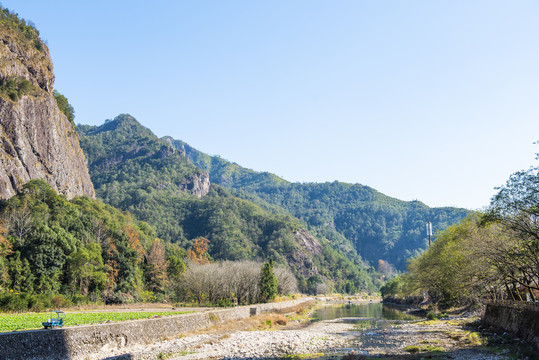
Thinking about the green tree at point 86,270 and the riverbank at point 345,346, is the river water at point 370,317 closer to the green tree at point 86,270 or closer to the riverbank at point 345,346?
the riverbank at point 345,346

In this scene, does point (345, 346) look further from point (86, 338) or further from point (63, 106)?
point (63, 106)

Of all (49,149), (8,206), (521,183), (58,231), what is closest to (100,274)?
(58,231)

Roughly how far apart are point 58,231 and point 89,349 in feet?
175

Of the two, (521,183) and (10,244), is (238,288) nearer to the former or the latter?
→ (10,244)

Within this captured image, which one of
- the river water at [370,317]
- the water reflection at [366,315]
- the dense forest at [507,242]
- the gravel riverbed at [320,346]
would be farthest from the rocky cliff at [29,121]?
the dense forest at [507,242]

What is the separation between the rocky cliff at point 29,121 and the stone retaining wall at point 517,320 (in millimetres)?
91086

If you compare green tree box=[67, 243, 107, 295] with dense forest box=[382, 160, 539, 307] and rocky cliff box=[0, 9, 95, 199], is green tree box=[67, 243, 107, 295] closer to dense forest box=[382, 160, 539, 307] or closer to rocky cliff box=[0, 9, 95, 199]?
rocky cliff box=[0, 9, 95, 199]

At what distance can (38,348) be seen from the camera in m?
24.6

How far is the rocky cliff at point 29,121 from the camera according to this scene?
93688 mm

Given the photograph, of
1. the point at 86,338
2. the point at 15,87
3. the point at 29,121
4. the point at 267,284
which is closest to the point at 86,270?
the point at 267,284

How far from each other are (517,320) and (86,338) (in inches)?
1398

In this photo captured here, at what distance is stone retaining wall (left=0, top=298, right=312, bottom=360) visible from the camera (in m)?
23.4

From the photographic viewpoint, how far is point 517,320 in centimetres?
3619

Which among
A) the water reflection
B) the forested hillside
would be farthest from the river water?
the forested hillside
